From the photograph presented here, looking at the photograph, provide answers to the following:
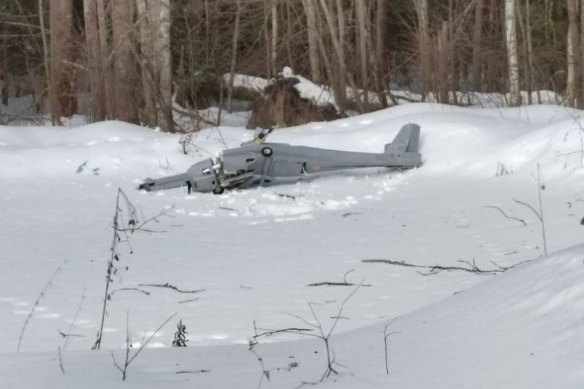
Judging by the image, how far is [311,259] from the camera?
666cm

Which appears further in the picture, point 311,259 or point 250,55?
point 250,55

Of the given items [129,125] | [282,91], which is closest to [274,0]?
[282,91]

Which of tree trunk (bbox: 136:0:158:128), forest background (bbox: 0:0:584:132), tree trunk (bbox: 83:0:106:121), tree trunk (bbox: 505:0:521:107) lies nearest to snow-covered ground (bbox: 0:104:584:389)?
tree trunk (bbox: 136:0:158:128)

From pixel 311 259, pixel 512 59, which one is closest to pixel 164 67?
pixel 512 59

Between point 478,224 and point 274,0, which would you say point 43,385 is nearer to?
point 478,224

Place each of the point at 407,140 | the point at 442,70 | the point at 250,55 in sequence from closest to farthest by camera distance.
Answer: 1. the point at 407,140
2. the point at 442,70
3. the point at 250,55

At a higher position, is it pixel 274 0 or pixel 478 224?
pixel 274 0

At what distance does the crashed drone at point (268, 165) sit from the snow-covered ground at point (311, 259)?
6.5 inches

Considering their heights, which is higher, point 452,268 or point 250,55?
point 250,55

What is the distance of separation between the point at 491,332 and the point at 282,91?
1331cm

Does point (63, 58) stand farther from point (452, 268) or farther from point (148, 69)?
point (452, 268)

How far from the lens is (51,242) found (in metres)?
7.48

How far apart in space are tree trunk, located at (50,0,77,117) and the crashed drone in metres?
8.57

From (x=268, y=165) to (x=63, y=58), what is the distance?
1003cm
